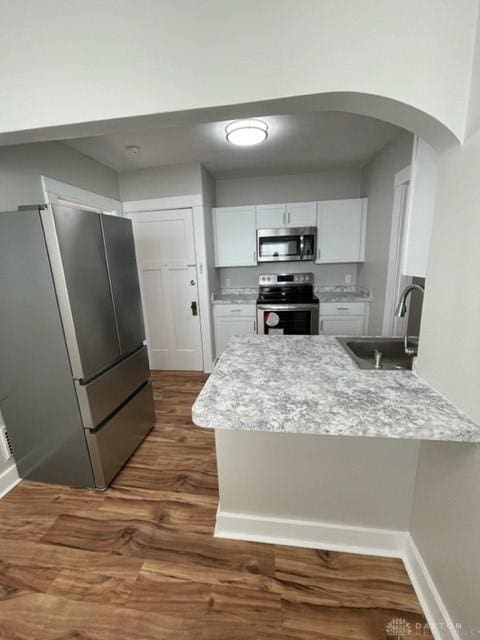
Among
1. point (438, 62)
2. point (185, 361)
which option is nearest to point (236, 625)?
point (438, 62)

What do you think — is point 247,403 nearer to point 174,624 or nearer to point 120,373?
point 174,624

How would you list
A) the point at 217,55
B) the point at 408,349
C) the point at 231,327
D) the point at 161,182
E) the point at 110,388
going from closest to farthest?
the point at 217,55
the point at 408,349
the point at 110,388
the point at 161,182
the point at 231,327

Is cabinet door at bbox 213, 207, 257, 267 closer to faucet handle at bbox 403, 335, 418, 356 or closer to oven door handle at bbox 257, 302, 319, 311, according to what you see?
oven door handle at bbox 257, 302, 319, 311

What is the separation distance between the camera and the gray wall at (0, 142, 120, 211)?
178cm

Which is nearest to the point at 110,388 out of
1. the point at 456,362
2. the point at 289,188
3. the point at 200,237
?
the point at 456,362

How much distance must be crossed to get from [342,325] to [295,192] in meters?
1.88

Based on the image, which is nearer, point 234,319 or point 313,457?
point 313,457

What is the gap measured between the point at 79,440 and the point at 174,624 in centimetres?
106

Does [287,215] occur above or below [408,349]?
above

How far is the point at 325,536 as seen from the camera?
136 centimetres

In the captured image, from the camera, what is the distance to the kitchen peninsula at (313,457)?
1027 millimetres

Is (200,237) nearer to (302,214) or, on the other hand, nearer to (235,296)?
(235,296)

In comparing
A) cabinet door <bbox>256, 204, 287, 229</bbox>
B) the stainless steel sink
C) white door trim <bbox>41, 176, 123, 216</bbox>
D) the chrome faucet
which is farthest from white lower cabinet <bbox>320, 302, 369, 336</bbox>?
white door trim <bbox>41, 176, 123, 216</bbox>

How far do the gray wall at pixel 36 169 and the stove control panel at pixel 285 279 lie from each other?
224cm
